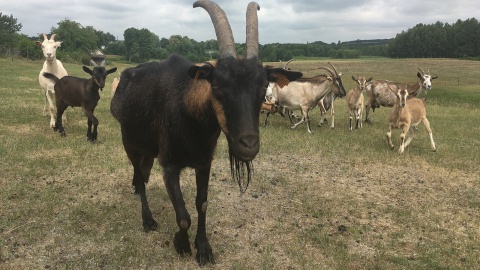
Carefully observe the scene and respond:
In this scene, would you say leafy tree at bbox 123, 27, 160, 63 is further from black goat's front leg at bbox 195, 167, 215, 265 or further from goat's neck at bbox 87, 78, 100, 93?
black goat's front leg at bbox 195, 167, 215, 265

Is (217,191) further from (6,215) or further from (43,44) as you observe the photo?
(43,44)

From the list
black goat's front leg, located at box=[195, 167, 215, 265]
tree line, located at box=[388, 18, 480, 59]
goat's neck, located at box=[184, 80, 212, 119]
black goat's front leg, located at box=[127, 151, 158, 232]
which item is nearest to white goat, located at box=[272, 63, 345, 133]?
black goat's front leg, located at box=[127, 151, 158, 232]

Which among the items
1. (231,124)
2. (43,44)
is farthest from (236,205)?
(43,44)

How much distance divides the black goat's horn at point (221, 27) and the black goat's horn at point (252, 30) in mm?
159

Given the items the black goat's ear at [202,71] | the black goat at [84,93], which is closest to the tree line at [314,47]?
the black goat at [84,93]

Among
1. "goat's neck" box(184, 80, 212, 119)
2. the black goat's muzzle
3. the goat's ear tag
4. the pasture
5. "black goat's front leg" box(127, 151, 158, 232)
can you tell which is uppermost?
the goat's ear tag

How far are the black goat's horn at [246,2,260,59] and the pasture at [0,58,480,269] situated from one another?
8.42 ft

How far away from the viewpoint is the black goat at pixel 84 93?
1005cm

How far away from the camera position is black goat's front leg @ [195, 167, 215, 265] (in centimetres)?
438

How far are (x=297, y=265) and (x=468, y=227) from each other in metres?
3.17

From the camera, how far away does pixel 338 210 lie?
20.6 feet

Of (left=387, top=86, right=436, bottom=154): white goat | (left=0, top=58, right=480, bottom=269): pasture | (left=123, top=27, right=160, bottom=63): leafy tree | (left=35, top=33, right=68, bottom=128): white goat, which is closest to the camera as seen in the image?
(left=0, top=58, right=480, bottom=269): pasture

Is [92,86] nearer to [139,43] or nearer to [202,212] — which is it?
[202,212]

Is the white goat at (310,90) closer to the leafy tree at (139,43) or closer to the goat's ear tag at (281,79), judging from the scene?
the goat's ear tag at (281,79)
